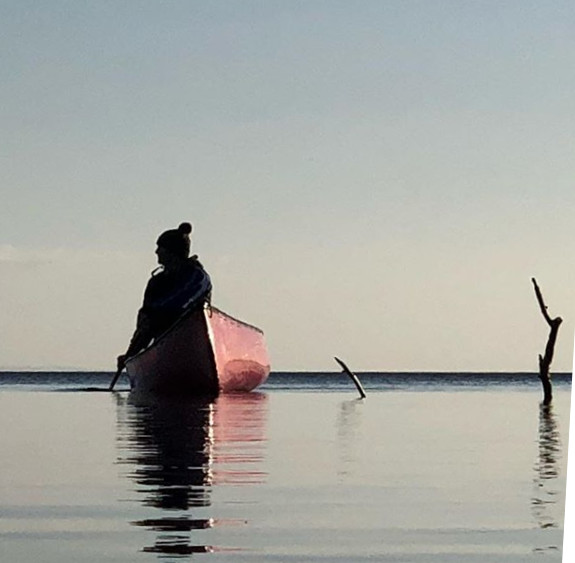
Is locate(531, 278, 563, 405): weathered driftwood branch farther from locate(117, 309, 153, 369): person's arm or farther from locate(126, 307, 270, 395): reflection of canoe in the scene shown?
locate(117, 309, 153, 369): person's arm

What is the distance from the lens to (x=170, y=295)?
11.5 metres

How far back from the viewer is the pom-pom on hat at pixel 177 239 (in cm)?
1085

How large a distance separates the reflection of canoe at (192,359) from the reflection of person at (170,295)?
9 centimetres

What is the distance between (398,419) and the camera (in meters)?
8.06

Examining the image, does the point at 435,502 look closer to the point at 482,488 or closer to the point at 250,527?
the point at 482,488

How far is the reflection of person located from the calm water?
3.96 m

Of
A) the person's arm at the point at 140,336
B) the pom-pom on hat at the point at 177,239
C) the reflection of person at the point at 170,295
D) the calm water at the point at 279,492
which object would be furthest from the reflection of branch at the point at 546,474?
the person's arm at the point at 140,336

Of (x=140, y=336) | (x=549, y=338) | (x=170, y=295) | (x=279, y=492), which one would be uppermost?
(x=170, y=295)

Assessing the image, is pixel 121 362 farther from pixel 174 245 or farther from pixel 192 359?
pixel 174 245

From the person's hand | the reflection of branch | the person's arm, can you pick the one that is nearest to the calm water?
the reflection of branch

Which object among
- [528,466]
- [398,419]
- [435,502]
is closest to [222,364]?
[398,419]

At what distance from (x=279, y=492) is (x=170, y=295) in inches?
299

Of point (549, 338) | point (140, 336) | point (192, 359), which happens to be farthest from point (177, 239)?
point (549, 338)

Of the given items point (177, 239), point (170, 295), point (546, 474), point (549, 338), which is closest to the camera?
point (546, 474)
